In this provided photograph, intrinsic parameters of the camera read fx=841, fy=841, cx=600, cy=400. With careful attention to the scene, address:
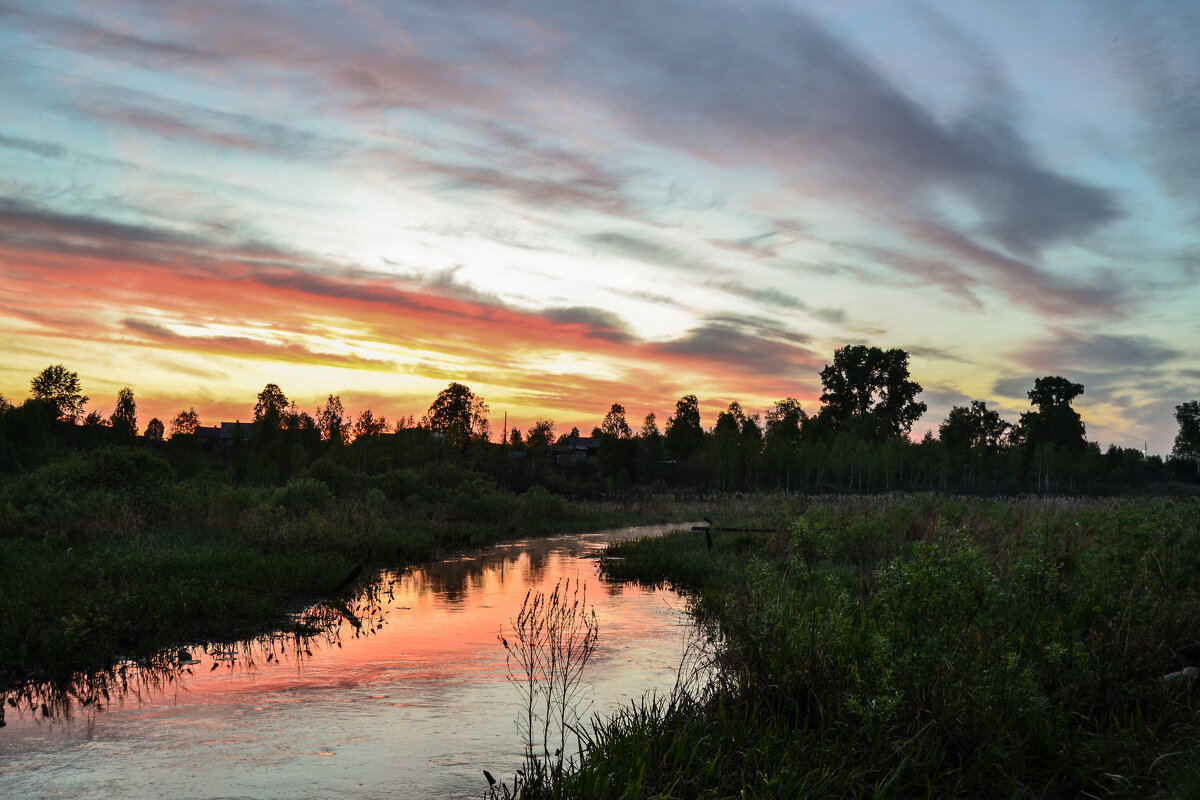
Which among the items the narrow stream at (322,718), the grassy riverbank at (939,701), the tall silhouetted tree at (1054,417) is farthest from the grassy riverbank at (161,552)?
the tall silhouetted tree at (1054,417)

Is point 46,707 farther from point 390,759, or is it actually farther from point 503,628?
point 503,628

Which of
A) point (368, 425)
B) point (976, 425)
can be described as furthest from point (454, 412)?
point (976, 425)

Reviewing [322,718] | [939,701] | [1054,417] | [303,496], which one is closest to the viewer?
[939,701]

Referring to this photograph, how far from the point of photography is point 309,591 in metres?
19.5

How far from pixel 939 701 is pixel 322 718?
7.10 m

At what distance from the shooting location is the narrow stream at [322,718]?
8.17 metres

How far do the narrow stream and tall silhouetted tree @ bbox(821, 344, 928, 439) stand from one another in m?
100

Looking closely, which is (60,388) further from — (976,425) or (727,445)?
(976,425)

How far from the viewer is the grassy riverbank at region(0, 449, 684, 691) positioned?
43.4 ft

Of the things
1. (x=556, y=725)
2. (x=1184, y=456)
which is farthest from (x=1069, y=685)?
(x=1184, y=456)

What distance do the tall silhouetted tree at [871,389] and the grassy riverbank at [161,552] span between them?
8130 centimetres

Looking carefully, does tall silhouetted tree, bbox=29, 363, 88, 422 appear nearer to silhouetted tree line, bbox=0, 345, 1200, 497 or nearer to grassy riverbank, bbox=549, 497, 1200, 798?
silhouetted tree line, bbox=0, 345, 1200, 497

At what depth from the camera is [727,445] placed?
3531 inches

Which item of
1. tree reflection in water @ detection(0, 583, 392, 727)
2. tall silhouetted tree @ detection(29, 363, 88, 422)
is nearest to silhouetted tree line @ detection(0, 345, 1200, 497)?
tall silhouetted tree @ detection(29, 363, 88, 422)
